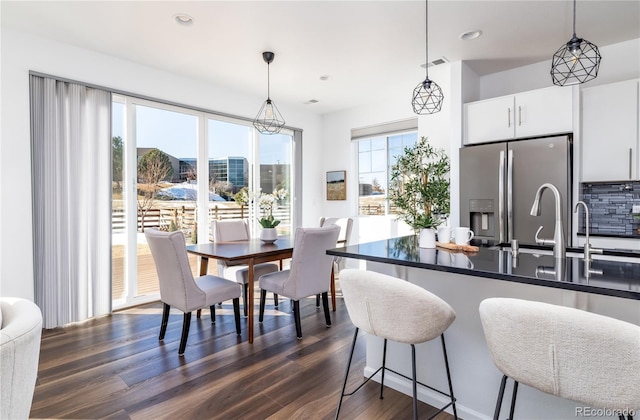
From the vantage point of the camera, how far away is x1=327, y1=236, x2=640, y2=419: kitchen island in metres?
1.28

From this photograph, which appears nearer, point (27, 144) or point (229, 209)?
point (27, 144)

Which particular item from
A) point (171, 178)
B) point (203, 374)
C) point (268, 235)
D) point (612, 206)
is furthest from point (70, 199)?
point (612, 206)

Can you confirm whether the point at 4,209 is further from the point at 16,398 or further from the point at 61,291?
the point at 16,398

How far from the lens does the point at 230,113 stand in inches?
179

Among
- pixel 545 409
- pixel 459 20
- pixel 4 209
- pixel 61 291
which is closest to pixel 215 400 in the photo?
pixel 545 409

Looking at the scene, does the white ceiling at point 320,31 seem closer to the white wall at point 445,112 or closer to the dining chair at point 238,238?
the white wall at point 445,112

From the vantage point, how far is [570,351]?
0.98 metres

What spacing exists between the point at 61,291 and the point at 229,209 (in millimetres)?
2077

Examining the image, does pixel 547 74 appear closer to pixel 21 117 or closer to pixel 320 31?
pixel 320 31

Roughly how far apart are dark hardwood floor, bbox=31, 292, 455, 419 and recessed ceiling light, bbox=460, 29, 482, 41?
9.36 feet

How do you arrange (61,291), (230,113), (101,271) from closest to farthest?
(61,291) < (101,271) < (230,113)

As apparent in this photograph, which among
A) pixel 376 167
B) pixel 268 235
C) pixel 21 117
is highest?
pixel 21 117

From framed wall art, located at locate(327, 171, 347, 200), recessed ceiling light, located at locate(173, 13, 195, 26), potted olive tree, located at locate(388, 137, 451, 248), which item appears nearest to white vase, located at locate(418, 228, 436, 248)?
potted olive tree, located at locate(388, 137, 451, 248)

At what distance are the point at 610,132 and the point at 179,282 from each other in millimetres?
3816
